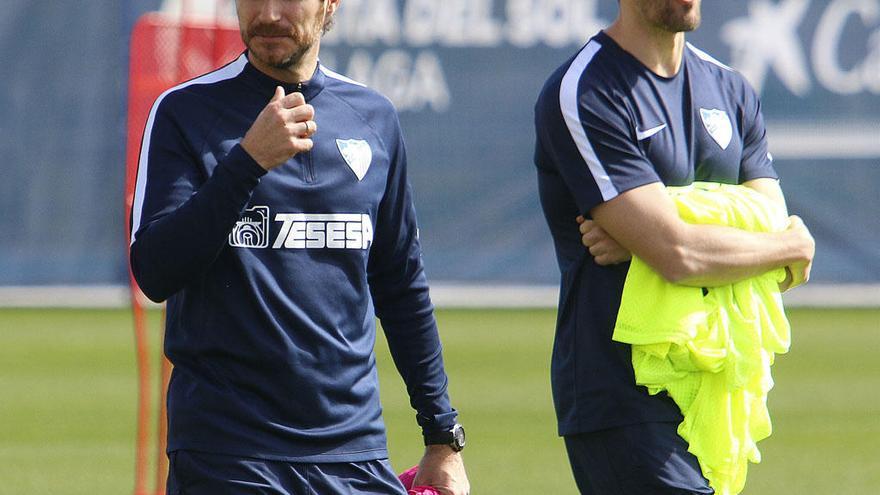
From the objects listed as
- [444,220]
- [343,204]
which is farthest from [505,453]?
[444,220]

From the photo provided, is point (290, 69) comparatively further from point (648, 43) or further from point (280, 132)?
point (648, 43)

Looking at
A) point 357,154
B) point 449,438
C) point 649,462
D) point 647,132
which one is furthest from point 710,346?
point 357,154

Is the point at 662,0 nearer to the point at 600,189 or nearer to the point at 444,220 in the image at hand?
the point at 600,189

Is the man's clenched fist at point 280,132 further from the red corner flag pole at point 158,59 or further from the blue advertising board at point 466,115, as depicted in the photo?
the blue advertising board at point 466,115

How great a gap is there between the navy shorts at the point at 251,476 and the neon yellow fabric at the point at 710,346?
2.72ft

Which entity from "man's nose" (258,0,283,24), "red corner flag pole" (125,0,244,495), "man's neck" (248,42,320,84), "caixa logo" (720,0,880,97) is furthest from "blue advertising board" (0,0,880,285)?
"man's nose" (258,0,283,24)

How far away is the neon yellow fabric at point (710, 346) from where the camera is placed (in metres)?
3.78

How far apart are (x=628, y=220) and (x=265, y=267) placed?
99cm

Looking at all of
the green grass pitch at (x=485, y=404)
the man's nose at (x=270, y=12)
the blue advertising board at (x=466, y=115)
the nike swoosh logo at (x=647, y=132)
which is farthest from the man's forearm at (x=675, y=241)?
the blue advertising board at (x=466, y=115)

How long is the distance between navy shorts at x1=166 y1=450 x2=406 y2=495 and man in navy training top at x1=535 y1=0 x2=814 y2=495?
2.53 feet

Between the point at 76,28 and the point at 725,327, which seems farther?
the point at 76,28

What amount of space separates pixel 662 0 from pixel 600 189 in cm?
51

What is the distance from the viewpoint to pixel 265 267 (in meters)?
3.35

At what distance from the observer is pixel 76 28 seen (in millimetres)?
13828
